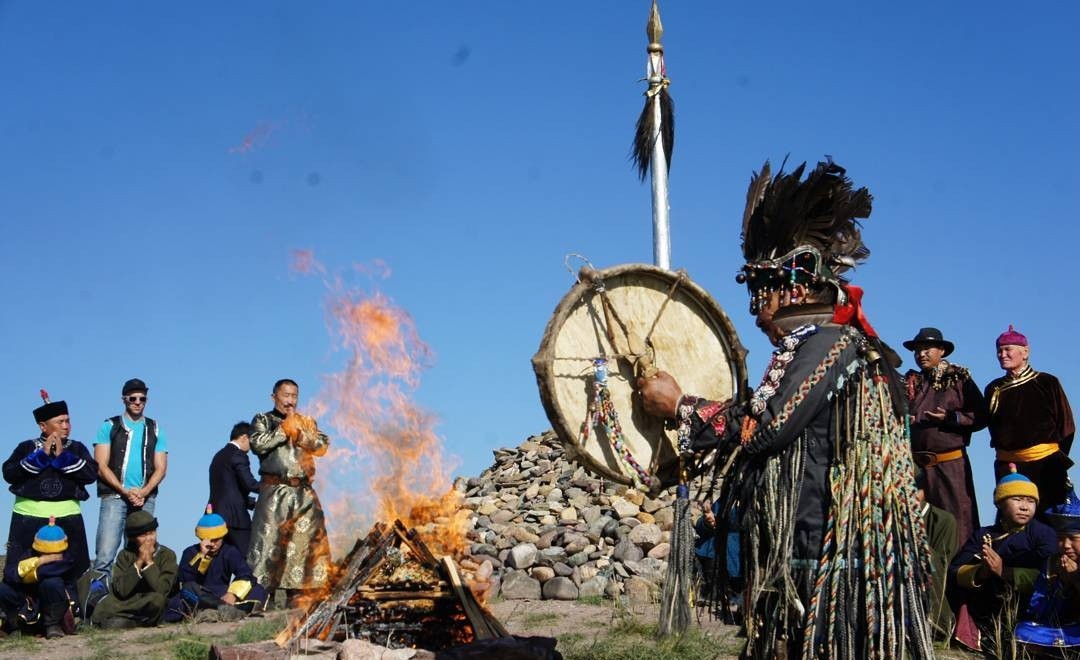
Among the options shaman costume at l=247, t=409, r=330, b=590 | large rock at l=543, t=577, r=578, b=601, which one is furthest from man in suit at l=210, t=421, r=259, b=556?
large rock at l=543, t=577, r=578, b=601

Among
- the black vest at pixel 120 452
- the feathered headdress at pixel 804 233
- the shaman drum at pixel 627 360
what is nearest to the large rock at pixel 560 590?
the black vest at pixel 120 452

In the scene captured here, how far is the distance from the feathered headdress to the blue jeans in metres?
6.75

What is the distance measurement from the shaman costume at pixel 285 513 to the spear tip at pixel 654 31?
5215 mm

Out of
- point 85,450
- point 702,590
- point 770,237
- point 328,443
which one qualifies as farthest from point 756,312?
point 85,450

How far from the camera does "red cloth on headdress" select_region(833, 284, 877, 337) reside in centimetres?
407

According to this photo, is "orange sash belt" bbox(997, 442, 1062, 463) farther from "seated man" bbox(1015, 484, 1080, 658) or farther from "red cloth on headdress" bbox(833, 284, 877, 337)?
"red cloth on headdress" bbox(833, 284, 877, 337)

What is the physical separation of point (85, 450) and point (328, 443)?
200 cm

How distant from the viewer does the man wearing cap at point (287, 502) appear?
9.45 metres

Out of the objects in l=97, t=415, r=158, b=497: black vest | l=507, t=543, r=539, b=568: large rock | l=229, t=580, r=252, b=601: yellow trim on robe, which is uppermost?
l=97, t=415, r=158, b=497: black vest

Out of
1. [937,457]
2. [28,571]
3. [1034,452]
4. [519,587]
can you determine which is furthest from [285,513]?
[1034,452]

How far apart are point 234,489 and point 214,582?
1087mm

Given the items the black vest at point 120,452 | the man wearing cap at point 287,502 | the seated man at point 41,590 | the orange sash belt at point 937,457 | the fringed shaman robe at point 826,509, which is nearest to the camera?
the fringed shaman robe at point 826,509

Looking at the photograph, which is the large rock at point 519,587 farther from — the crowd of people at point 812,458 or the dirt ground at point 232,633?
the crowd of people at point 812,458

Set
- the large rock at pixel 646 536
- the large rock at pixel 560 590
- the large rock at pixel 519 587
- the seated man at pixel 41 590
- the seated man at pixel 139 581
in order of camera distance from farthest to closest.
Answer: the large rock at pixel 646 536, the large rock at pixel 519 587, the large rock at pixel 560 590, the seated man at pixel 139 581, the seated man at pixel 41 590
